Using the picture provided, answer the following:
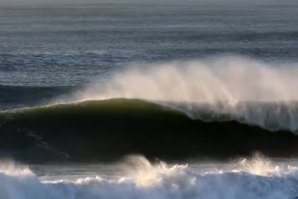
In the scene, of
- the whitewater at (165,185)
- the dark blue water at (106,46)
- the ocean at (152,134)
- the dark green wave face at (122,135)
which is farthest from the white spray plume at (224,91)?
the whitewater at (165,185)

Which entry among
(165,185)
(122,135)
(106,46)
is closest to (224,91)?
(122,135)

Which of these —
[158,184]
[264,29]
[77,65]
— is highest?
[158,184]

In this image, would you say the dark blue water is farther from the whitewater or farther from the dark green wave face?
the whitewater

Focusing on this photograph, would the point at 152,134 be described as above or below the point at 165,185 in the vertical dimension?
below

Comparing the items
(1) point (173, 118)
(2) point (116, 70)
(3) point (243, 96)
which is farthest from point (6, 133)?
(2) point (116, 70)

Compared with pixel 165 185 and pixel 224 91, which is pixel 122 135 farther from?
pixel 165 185

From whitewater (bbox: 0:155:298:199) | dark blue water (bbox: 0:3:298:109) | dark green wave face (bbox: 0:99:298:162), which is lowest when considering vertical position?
dark blue water (bbox: 0:3:298:109)

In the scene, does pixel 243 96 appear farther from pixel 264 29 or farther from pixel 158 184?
pixel 264 29

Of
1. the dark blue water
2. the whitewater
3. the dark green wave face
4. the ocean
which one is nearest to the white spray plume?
the ocean

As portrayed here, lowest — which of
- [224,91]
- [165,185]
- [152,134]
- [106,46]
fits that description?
[106,46]
